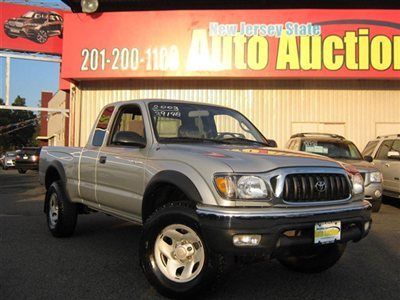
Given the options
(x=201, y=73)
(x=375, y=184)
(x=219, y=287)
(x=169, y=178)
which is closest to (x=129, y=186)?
(x=169, y=178)

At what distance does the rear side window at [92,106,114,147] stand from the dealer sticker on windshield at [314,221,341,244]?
314 centimetres

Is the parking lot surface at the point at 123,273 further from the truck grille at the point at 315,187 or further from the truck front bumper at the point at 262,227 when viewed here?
the truck grille at the point at 315,187

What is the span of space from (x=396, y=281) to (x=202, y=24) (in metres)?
12.4

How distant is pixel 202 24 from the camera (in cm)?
1620

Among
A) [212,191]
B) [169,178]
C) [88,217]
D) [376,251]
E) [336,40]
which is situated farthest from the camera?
[336,40]

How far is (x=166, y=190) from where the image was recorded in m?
5.08

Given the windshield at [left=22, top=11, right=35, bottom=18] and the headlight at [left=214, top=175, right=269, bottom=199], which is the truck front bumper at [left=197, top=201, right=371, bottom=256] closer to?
the headlight at [left=214, top=175, right=269, bottom=199]

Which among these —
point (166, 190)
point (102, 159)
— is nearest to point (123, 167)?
point (102, 159)

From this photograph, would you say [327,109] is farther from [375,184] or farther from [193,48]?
[375,184]

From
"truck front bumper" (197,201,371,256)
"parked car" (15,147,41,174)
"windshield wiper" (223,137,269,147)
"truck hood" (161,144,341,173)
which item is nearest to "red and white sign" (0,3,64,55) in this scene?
"parked car" (15,147,41,174)

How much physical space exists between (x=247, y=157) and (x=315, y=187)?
670 mm

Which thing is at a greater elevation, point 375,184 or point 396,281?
point 375,184

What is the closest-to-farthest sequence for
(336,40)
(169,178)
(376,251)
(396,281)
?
(169,178) → (396,281) → (376,251) → (336,40)

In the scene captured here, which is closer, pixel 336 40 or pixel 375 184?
pixel 375 184
